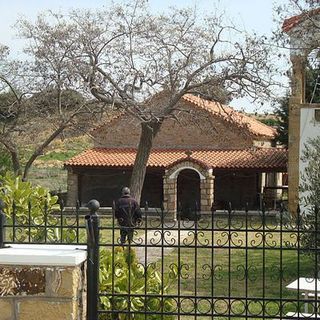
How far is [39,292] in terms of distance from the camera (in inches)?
206

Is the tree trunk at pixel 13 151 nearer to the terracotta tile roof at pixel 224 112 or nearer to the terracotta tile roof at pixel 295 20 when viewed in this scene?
the terracotta tile roof at pixel 224 112

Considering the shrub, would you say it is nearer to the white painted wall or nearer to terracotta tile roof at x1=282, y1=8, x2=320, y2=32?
terracotta tile roof at x1=282, y1=8, x2=320, y2=32

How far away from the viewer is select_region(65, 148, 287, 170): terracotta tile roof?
96.8ft

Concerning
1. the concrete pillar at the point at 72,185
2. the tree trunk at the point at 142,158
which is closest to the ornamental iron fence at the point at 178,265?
the tree trunk at the point at 142,158

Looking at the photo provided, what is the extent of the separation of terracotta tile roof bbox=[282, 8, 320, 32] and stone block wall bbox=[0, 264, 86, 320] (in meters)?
10.5

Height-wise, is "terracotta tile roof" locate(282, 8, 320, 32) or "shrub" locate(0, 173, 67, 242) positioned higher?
"terracotta tile roof" locate(282, 8, 320, 32)

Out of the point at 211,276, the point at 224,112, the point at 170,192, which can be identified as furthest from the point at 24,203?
the point at 170,192

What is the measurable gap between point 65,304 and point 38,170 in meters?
32.1

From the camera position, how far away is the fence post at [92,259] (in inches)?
209

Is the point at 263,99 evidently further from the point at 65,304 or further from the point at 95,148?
the point at 65,304

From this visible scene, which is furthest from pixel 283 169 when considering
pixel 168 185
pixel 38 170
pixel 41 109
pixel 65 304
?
pixel 65 304

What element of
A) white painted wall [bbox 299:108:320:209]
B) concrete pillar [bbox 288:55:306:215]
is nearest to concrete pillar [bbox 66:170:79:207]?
concrete pillar [bbox 288:55:306:215]

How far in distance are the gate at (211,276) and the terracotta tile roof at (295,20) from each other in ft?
15.8

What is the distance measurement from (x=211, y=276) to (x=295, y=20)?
1124cm
